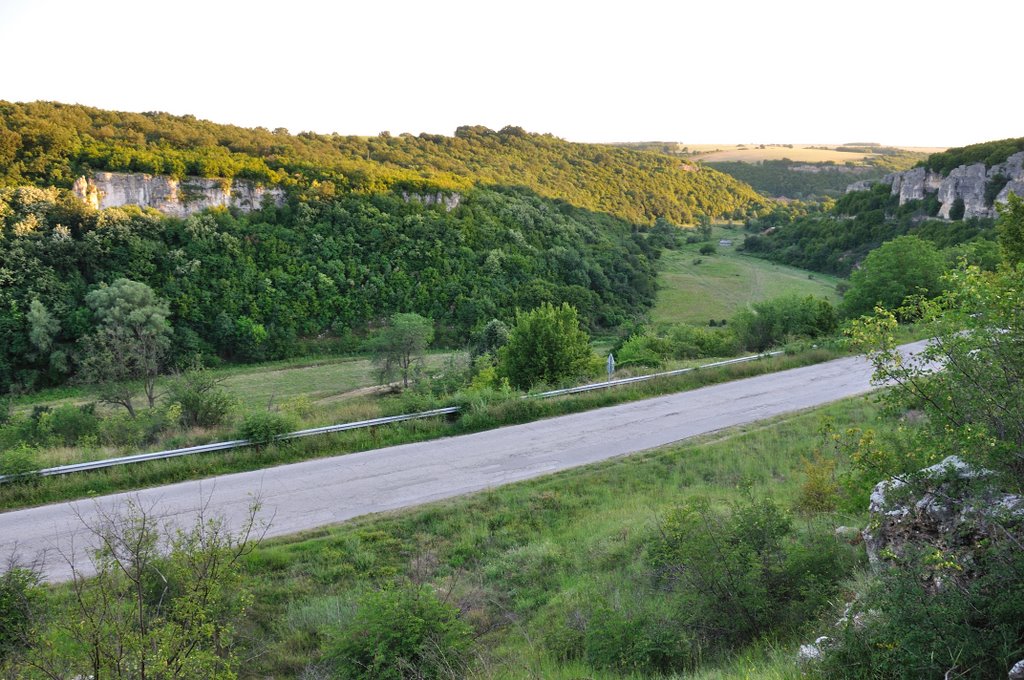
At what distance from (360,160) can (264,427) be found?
8867cm

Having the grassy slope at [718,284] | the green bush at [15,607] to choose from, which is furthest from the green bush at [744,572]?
the grassy slope at [718,284]

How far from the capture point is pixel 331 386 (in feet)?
153

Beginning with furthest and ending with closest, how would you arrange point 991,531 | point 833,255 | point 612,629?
point 833,255 < point 612,629 < point 991,531

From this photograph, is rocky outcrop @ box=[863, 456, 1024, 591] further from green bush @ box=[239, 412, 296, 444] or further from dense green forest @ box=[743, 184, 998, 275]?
dense green forest @ box=[743, 184, 998, 275]

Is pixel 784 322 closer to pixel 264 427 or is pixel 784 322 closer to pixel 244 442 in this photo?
pixel 264 427

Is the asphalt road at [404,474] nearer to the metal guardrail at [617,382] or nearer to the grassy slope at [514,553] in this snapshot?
the grassy slope at [514,553]

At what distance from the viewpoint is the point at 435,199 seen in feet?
259

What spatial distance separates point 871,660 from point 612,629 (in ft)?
8.04

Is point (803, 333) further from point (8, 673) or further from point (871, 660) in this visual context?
point (8, 673)

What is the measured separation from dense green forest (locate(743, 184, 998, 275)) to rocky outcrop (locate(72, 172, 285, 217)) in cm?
7515

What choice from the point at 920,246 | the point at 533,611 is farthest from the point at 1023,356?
the point at 920,246

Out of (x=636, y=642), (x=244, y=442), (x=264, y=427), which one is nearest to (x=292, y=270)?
(x=264, y=427)

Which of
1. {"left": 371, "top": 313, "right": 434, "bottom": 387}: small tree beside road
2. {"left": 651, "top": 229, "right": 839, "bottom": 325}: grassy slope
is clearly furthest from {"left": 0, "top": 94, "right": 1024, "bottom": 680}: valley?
{"left": 651, "top": 229, "right": 839, "bottom": 325}: grassy slope

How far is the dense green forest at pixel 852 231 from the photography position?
72688 mm
